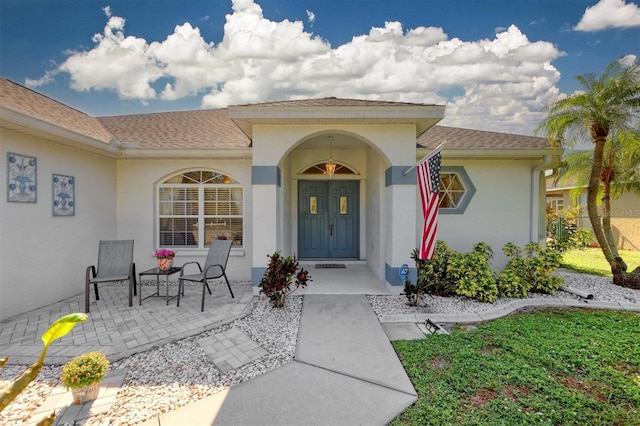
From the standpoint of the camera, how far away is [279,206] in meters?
6.32

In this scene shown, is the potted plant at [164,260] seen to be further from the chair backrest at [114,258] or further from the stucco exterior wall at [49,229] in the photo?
the stucco exterior wall at [49,229]

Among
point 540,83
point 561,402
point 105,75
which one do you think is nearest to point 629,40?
point 540,83

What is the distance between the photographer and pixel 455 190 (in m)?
7.55

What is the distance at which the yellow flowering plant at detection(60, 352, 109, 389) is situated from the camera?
8.44 feet

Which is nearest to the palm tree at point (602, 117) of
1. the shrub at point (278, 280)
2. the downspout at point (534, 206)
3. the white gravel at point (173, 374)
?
the downspout at point (534, 206)

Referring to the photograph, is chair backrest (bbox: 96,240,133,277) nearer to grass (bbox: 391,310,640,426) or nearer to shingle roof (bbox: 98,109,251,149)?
shingle roof (bbox: 98,109,251,149)

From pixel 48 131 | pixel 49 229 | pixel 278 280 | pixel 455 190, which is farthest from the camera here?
pixel 455 190

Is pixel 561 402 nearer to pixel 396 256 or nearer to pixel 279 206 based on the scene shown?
pixel 396 256

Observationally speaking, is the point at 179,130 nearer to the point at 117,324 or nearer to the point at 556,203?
the point at 117,324

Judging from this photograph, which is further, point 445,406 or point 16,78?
point 16,78

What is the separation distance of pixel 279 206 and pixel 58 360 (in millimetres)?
4142

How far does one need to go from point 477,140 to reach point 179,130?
27.6 ft

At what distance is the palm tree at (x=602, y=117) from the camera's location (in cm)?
634

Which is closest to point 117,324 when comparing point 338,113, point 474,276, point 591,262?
point 338,113
